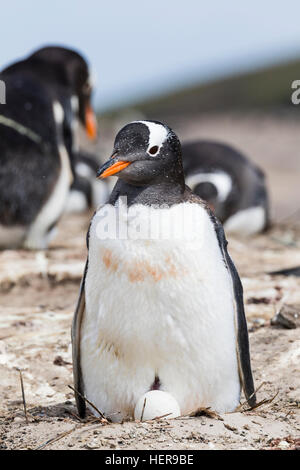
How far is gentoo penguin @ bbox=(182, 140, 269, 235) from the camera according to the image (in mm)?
7676

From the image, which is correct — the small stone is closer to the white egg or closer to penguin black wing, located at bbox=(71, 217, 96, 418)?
the white egg

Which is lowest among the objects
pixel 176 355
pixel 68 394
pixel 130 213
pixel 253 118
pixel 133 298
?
pixel 68 394

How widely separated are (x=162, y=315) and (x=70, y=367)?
3.78 ft

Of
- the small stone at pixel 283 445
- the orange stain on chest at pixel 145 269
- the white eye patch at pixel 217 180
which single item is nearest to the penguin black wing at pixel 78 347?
the orange stain on chest at pixel 145 269

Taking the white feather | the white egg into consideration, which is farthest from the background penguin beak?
the white feather

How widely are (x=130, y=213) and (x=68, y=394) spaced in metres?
1.16

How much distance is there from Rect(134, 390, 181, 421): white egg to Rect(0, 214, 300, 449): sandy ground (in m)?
0.06

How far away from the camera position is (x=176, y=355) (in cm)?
319

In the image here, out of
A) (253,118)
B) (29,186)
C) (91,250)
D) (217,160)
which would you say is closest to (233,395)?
(91,250)

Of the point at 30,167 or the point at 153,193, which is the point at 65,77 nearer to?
the point at 30,167

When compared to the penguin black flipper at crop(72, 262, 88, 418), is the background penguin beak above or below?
above

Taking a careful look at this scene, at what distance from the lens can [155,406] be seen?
10.3ft

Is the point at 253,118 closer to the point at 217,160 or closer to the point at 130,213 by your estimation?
the point at 217,160

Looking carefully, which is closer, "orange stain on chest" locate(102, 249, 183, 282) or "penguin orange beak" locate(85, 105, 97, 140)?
"orange stain on chest" locate(102, 249, 183, 282)
